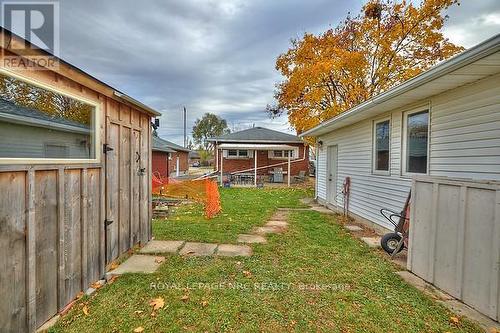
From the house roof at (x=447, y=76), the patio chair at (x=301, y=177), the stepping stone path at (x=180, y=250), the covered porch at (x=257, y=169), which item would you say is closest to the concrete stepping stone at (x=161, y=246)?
the stepping stone path at (x=180, y=250)

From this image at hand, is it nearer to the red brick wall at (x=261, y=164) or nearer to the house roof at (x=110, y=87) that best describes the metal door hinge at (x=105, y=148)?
the house roof at (x=110, y=87)

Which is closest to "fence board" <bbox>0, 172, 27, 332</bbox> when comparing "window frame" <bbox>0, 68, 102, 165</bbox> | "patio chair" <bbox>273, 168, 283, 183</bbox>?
"window frame" <bbox>0, 68, 102, 165</bbox>

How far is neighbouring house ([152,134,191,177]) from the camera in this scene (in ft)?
63.7

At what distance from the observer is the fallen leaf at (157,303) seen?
9.12ft

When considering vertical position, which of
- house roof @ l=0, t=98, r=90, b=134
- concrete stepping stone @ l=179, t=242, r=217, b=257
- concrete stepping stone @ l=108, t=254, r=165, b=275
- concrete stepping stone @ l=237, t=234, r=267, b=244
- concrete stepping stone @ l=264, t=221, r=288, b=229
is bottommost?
concrete stepping stone @ l=264, t=221, r=288, b=229

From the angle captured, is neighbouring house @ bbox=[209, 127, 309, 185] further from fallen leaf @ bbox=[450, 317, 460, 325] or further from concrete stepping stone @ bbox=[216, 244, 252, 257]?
fallen leaf @ bbox=[450, 317, 460, 325]

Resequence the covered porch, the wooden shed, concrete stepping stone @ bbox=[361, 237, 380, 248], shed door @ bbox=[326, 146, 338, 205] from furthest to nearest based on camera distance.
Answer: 1. the covered porch
2. shed door @ bbox=[326, 146, 338, 205]
3. concrete stepping stone @ bbox=[361, 237, 380, 248]
4. the wooden shed

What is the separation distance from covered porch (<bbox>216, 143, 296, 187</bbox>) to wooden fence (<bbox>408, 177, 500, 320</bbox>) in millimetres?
12925

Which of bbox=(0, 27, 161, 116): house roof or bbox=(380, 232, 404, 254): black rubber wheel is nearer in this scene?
bbox=(0, 27, 161, 116): house roof

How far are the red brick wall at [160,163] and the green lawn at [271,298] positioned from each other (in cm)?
1599

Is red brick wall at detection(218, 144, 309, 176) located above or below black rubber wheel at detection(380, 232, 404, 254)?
above

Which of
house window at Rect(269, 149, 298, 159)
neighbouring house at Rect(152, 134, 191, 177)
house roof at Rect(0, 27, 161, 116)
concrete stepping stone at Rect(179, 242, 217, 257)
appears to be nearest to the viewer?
house roof at Rect(0, 27, 161, 116)

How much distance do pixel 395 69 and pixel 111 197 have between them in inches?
549

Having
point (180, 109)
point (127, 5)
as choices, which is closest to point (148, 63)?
point (127, 5)
